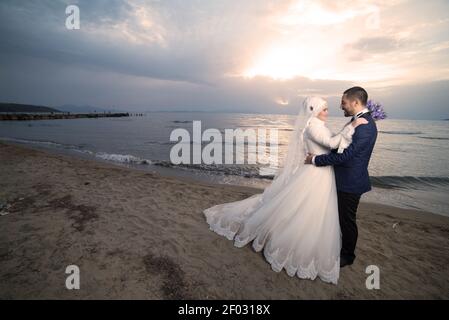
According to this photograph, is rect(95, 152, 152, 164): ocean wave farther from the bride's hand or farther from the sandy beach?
the bride's hand

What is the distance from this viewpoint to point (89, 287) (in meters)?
3.20

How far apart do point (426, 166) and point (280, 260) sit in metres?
18.2

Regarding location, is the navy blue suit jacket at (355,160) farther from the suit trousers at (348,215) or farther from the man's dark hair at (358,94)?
the man's dark hair at (358,94)

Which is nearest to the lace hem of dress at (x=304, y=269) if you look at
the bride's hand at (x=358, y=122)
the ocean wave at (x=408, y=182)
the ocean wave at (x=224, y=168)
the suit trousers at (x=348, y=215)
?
the suit trousers at (x=348, y=215)

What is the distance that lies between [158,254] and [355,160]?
3.66 m

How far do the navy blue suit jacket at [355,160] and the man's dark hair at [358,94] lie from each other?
226 millimetres

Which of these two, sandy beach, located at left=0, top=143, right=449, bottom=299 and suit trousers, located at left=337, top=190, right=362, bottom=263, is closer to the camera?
sandy beach, located at left=0, top=143, right=449, bottom=299

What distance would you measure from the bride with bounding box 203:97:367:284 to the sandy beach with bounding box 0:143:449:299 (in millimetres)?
250

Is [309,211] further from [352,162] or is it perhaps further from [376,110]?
[376,110]

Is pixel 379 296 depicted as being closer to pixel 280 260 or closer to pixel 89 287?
pixel 280 260

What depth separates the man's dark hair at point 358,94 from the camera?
130 inches

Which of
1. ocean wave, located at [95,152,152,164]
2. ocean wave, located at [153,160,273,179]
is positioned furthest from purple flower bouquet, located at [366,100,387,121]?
ocean wave, located at [95,152,152,164]

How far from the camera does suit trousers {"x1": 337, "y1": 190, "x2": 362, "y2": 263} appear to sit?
139 inches

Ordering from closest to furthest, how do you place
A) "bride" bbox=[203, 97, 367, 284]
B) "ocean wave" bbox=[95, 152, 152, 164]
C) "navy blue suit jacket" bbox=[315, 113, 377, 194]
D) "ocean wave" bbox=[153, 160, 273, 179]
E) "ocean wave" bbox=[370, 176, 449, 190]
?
"navy blue suit jacket" bbox=[315, 113, 377, 194]
"bride" bbox=[203, 97, 367, 284]
"ocean wave" bbox=[370, 176, 449, 190]
"ocean wave" bbox=[153, 160, 273, 179]
"ocean wave" bbox=[95, 152, 152, 164]
